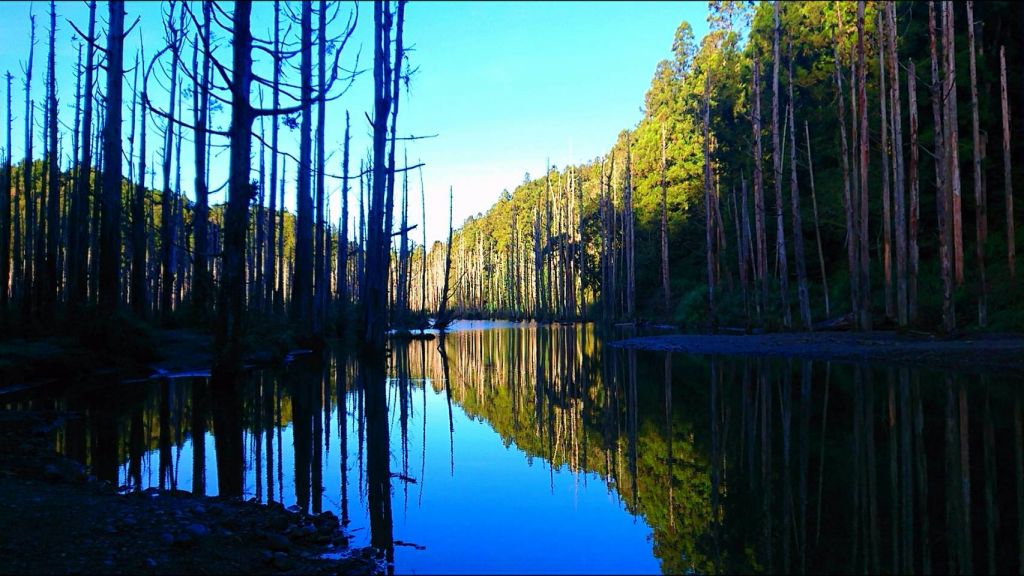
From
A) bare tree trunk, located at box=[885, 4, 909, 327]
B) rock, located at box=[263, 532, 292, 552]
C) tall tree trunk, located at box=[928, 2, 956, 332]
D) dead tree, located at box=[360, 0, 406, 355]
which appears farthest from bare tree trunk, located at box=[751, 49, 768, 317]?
rock, located at box=[263, 532, 292, 552]

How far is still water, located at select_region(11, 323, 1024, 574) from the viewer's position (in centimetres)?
318

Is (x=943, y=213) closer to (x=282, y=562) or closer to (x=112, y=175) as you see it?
(x=282, y=562)


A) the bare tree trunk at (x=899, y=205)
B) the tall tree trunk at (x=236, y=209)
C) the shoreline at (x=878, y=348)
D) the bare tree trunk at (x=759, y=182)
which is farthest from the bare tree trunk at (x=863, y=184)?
the tall tree trunk at (x=236, y=209)

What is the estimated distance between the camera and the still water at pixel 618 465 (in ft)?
10.4

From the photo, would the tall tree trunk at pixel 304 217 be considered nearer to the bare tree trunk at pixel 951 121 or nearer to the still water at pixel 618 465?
the still water at pixel 618 465

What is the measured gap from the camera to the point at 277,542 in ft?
10.5

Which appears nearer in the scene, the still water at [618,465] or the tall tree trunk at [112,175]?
the still water at [618,465]

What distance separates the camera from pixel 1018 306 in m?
14.7

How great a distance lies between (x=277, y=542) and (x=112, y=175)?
12.4 m

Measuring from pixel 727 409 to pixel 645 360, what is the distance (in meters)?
7.16

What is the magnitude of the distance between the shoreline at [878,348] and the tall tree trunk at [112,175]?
13.0 m

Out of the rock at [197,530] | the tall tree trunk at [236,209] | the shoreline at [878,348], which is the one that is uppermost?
the tall tree trunk at [236,209]

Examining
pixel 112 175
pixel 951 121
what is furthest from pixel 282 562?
pixel 951 121

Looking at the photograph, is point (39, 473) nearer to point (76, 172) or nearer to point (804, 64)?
point (76, 172)
